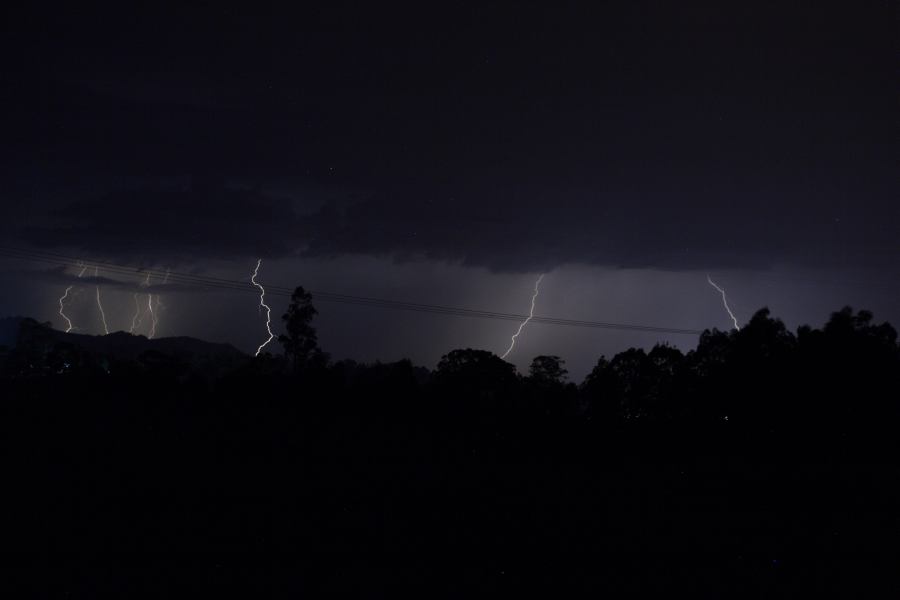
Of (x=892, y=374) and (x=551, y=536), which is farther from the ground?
(x=892, y=374)

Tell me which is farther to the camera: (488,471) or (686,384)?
(686,384)

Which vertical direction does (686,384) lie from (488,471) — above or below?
above

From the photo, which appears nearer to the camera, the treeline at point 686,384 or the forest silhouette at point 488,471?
the forest silhouette at point 488,471

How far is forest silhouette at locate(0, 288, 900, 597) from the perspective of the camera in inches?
414

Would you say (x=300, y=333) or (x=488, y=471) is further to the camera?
(x=300, y=333)

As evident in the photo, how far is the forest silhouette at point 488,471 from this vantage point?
414 inches

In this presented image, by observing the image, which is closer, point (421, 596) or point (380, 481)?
point (421, 596)

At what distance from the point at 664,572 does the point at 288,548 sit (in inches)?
221

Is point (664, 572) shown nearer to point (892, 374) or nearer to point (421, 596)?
point (421, 596)

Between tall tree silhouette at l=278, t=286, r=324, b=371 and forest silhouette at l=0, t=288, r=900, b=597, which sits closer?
forest silhouette at l=0, t=288, r=900, b=597

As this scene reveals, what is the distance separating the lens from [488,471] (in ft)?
58.5

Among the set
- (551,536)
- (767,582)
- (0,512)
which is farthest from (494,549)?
(0,512)

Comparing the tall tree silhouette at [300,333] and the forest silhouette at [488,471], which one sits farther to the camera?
the tall tree silhouette at [300,333]

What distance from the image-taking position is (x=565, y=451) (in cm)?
2308
